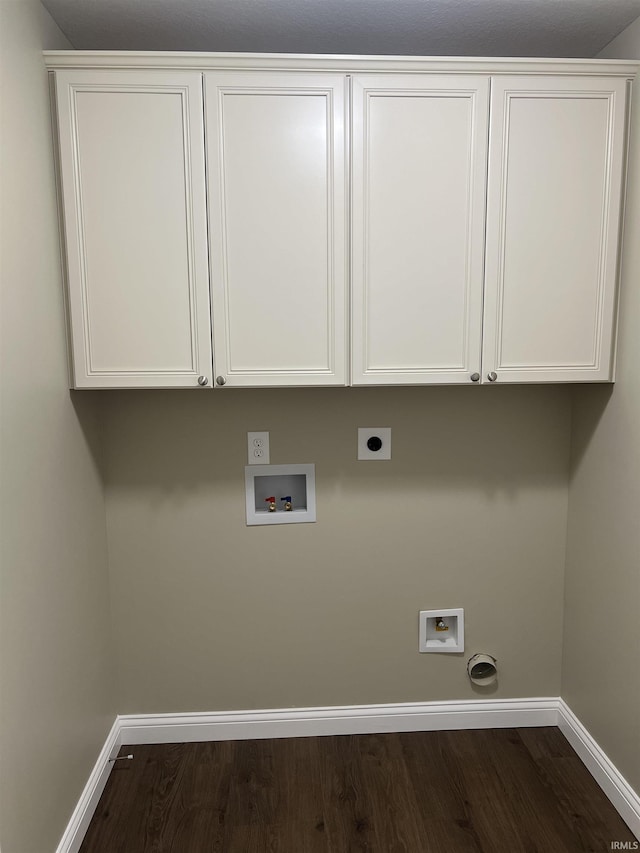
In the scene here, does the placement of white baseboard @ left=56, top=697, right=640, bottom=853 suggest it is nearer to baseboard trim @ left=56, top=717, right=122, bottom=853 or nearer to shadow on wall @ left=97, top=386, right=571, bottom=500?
baseboard trim @ left=56, top=717, right=122, bottom=853

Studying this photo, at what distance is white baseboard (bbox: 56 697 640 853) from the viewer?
2.22 metres

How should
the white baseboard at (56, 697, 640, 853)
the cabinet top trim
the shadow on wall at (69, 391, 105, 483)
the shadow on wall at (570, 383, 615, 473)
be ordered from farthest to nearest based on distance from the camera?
1. the white baseboard at (56, 697, 640, 853)
2. the shadow on wall at (570, 383, 615, 473)
3. the shadow on wall at (69, 391, 105, 483)
4. the cabinet top trim

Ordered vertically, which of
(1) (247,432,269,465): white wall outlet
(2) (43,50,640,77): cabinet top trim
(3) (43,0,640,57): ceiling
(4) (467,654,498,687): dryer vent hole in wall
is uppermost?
(3) (43,0,640,57): ceiling

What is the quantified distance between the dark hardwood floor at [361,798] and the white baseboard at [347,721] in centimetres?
3

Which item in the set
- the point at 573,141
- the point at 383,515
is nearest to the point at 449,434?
the point at 383,515

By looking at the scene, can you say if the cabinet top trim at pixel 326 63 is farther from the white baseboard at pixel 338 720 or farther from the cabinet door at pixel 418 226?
the white baseboard at pixel 338 720

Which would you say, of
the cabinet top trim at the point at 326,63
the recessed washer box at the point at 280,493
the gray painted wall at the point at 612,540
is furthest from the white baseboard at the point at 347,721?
the cabinet top trim at the point at 326,63

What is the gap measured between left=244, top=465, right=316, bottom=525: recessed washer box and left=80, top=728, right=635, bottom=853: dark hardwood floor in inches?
34.9

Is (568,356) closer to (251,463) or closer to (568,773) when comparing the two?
(251,463)

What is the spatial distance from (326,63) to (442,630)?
2.02 meters

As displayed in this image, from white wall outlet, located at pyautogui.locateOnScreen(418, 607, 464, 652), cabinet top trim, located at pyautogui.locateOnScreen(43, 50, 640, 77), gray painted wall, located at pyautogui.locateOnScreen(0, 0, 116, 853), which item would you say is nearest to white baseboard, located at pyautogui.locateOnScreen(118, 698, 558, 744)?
white wall outlet, located at pyautogui.locateOnScreen(418, 607, 464, 652)

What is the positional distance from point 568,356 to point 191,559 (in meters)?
1.52

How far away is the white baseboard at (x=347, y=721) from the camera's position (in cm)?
222

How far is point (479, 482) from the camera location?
221 cm
